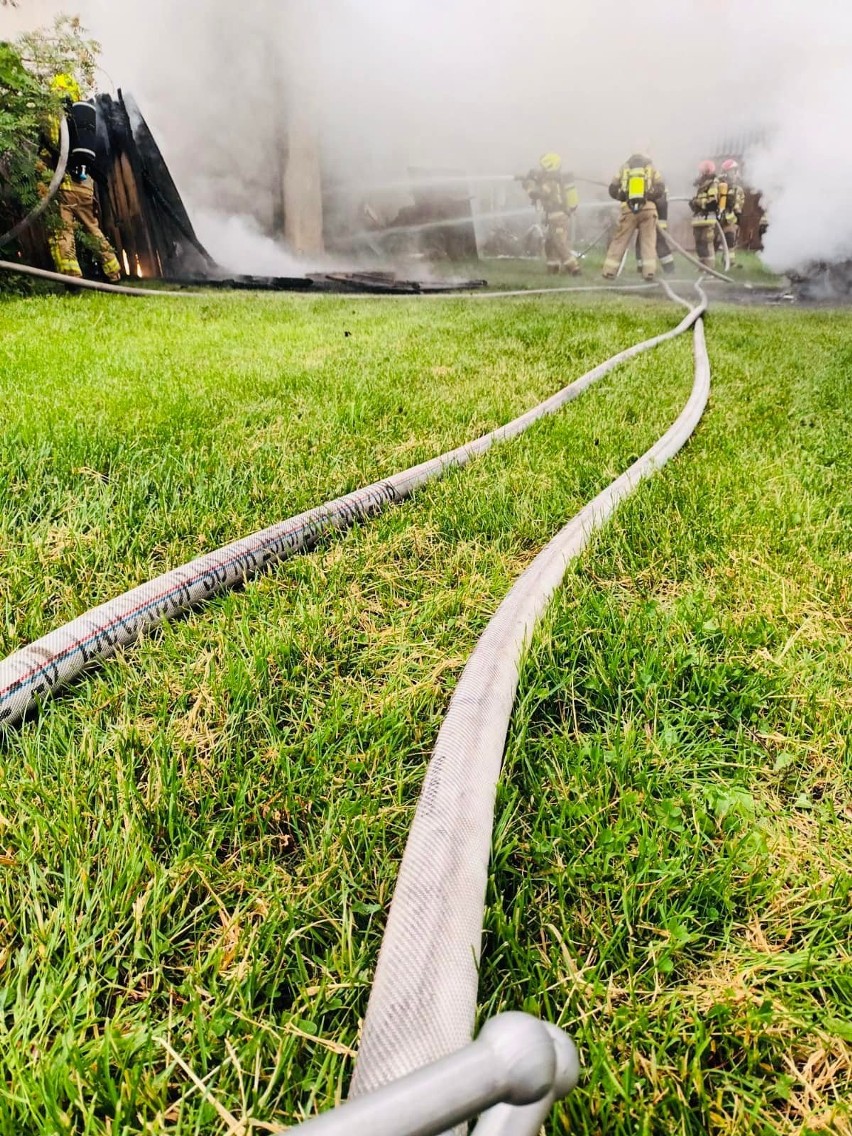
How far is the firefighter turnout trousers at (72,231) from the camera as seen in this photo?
7062 millimetres

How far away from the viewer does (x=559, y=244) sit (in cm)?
1402

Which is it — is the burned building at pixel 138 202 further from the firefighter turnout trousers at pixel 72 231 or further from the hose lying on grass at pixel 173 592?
the hose lying on grass at pixel 173 592

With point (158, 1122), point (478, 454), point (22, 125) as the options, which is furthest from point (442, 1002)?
point (22, 125)

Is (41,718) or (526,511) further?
(526,511)

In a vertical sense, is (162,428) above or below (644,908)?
above

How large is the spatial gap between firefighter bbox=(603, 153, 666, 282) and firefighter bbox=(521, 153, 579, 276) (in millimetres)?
1195

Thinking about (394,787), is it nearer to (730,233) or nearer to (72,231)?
(72,231)

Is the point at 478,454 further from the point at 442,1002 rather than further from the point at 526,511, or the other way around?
the point at 442,1002

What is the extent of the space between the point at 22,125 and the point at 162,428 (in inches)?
224

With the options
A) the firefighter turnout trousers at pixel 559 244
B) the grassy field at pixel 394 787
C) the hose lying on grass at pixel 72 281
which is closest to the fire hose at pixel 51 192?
the hose lying on grass at pixel 72 281

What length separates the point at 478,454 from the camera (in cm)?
240

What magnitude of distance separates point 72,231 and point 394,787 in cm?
843

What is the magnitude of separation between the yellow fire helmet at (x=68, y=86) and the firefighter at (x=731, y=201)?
13.8 m

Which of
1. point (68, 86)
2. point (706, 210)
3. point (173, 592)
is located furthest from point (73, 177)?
point (706, 210)
